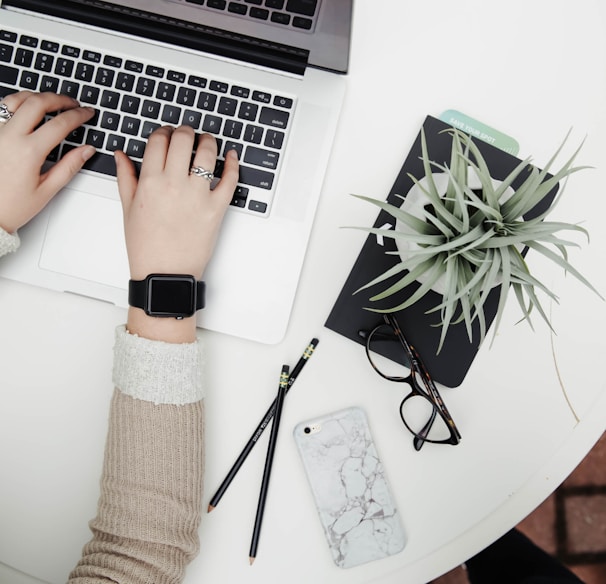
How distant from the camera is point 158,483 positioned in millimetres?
578

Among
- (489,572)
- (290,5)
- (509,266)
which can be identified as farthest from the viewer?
(489,572)

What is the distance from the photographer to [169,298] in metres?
0.57

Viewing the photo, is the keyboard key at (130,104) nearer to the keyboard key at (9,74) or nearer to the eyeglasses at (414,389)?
the keyboard key at (9,74)

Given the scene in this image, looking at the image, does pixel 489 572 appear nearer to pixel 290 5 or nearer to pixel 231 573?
pixel 231 573

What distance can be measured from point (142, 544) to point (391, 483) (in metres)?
0.28

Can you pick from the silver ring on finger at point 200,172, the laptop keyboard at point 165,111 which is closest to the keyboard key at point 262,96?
the laptop keyboard at point 165,111

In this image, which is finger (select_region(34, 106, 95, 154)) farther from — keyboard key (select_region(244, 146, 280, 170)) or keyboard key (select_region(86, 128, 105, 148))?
keyboard key (select_region(244, 146, 280, 170))

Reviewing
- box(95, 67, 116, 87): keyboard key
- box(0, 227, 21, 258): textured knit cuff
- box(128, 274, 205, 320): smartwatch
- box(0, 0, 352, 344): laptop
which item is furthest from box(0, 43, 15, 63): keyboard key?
box(128, 274, 205, 320): smartwatch

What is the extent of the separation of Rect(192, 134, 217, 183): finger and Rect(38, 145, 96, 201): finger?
4.7 inches

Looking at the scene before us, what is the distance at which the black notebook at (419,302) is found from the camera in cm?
61

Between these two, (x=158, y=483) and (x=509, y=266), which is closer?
(x=509, y=266)

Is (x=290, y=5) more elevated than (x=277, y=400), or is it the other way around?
(x=290, y=5)

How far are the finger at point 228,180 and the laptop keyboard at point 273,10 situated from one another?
0.14 meters

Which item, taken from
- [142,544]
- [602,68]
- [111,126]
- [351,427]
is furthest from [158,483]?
[602,68]
